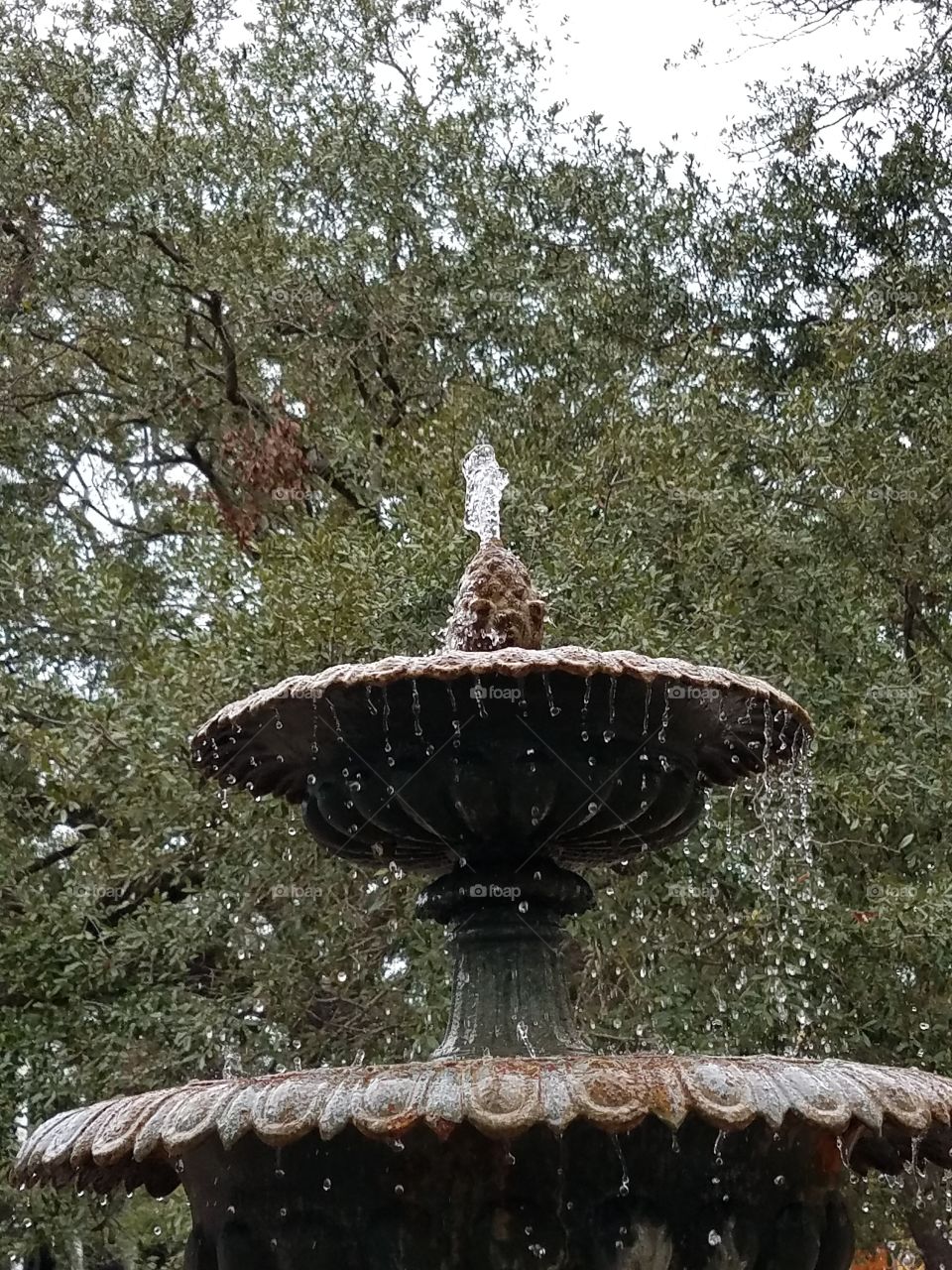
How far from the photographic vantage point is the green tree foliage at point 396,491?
25.8ft

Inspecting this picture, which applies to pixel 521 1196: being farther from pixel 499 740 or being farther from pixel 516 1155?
pixel 499 740

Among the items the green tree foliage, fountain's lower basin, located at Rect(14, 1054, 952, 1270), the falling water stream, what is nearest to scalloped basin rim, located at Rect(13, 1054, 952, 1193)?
fountain's lower basin, located at Rect(14, 1054, 952, 1270)

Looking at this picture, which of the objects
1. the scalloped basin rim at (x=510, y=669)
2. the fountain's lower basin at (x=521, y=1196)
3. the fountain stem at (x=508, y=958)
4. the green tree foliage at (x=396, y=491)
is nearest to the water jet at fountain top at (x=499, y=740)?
the scalloped basin rim at (x=510, y=669)

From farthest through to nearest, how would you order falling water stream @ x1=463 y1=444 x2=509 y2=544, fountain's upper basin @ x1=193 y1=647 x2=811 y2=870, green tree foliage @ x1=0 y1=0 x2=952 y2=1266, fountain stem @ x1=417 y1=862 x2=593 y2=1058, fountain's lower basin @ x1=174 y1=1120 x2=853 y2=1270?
green tree foliage @ x1=0 y1=0 x2=952 y2=1266 → falling water stream @ x1=463 y1=444 x2=509 y2=544 → fountain stem @ x1=417 y1=862 x2=593 y2=1058 → fountain's upper basin @ x1=193 y1=647 x2=811 y2=870 → fountain's lower basin @ x1=174 y1=1120 x2=853 y2=1270

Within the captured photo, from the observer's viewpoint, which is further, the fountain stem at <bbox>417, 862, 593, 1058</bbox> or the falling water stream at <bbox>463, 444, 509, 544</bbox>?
the falling water stream at <bbox>463, 444, 509, 544</bbox>

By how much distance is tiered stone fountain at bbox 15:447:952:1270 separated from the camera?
3.22m

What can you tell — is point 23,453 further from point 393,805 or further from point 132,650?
point 393,805

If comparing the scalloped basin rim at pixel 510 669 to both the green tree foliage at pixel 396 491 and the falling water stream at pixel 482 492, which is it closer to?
the falling water stream at pixel 482 492

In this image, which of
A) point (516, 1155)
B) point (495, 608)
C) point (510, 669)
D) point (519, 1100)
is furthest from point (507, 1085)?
point (495, 608)

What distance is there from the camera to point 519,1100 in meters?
3.14

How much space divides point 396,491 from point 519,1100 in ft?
21.8

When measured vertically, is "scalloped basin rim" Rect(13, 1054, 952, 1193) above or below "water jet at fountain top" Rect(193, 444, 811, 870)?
below

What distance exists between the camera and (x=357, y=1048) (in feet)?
25.8

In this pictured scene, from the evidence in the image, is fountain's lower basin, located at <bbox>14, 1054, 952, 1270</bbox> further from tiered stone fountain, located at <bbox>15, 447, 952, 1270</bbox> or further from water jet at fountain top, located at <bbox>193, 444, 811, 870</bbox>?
water jet at fountain top, located at <bbox>193, 444, 811, 870</bbox>
